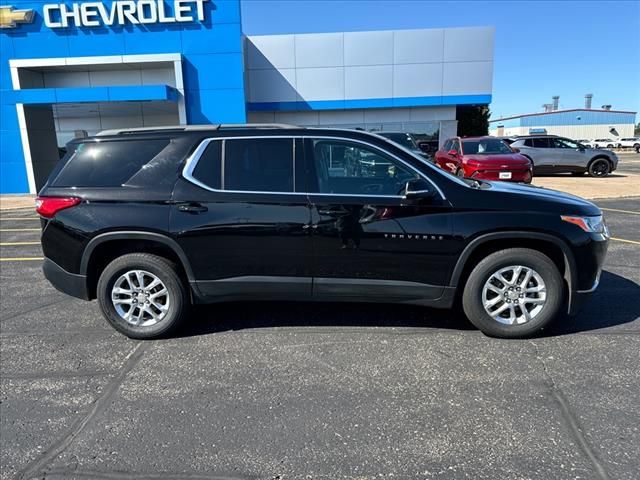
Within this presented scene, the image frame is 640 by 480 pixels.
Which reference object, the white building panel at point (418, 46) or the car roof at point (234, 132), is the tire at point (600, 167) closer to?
the white building panel at point (418, 46)

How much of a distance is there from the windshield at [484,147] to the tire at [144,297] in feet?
38.0

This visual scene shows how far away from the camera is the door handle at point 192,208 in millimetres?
3807

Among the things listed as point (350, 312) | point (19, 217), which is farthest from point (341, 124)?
point (350, 312)

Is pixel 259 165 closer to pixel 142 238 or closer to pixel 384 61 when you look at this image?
pixel 142 238

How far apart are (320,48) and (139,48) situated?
8653 mm

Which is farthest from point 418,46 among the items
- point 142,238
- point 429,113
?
point 142,238

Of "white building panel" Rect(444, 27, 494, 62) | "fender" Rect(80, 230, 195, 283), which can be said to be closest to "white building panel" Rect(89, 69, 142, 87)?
"white building panel" Rect(444, 27, 494, 62)

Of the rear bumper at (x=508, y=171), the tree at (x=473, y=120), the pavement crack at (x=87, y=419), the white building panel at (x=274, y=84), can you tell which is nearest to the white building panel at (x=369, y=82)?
the white building panel at (x=274, y=84)

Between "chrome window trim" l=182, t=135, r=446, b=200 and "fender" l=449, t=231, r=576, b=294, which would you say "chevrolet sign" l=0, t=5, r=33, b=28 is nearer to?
"chrome window trim" l=182, t=135, r=446, b=200

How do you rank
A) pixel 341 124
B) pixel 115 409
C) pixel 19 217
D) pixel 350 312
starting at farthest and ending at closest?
1. pixel 341 124
2. pixel 19 217
3. pixel 350 312
4. pixel 115 409

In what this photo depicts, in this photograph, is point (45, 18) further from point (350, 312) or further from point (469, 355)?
point (469, 355)

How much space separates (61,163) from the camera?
164 inches

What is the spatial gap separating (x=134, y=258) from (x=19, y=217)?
409 inches

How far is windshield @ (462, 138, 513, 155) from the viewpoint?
44.4 feet
